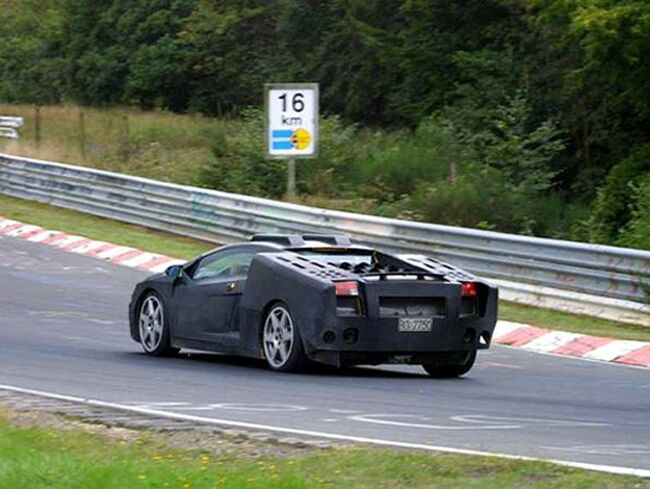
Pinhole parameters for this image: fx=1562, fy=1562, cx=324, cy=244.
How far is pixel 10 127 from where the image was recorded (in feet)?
143

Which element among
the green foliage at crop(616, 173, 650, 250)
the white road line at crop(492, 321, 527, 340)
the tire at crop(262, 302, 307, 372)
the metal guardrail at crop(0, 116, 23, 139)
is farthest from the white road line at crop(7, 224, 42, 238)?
the tire at crop(262, 302, 307, 372)

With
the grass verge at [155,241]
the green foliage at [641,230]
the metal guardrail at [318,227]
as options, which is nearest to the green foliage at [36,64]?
the metal guardrail at [318,227]

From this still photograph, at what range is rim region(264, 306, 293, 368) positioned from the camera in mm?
13555

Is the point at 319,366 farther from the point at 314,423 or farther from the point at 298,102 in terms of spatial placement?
the point at 298,102

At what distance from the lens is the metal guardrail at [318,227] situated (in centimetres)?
1861

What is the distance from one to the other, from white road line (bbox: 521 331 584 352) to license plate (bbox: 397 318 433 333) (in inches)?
133

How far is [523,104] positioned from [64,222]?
48.1 feet

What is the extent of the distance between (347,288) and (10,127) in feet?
104

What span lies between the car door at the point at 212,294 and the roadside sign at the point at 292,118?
10.3m

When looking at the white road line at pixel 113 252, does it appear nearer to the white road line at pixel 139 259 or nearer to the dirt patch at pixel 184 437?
the white road line at pixel 139 259

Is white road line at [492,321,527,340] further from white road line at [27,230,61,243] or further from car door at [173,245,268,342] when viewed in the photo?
white road line at [27,230,61,243]

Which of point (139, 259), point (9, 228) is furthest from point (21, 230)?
point (139, 259)

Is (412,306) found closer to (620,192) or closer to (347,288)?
(347,288)

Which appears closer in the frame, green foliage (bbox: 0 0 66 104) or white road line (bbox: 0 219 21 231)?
white road line (bbox: 0 219 21 231)
